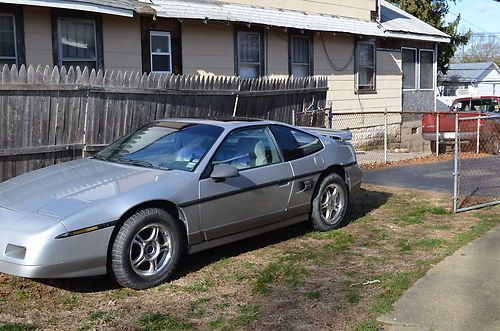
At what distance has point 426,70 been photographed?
20.0 metres

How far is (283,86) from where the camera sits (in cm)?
1252

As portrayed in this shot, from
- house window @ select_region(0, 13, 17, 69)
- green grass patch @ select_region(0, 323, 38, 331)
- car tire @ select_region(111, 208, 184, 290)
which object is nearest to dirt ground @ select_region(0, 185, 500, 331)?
green grass patch @ select_region(0, 323, 38, 331)

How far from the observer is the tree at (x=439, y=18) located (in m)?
26.1

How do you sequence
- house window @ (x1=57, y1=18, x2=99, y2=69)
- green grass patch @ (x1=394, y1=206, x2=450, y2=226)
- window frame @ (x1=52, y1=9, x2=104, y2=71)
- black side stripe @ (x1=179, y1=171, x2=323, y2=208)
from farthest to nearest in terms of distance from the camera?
1. house window @ (x1=57, y1=18, x2=99, y2=69)
2. window frame @ (x1=52, y1=9, x2=104, y2=71)
3. green grass patch @ (x1=394, y1=206, x2=450, y2=226)
4. black side stripe @ (x1=179, y1=171, x2=323, y2=208)

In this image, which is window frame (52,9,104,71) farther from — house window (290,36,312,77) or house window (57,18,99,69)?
house window (290,36,312,77)

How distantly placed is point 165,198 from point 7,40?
6235mm

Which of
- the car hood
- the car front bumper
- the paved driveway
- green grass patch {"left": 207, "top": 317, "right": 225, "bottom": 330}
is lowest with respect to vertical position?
green grass patch {"left": 207, "top": 317, "right": 225, "bottom": 330}

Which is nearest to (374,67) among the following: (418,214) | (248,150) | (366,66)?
(366,66)

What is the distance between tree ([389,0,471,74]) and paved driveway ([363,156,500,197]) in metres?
14.2

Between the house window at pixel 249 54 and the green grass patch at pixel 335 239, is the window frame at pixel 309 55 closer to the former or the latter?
the house window at pixel 249 54

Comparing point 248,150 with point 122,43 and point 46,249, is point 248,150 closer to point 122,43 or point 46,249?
point 46,249

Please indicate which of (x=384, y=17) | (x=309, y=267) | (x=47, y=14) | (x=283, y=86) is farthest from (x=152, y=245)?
(x=384, y=17)

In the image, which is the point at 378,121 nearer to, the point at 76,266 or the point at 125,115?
the point at 125,115

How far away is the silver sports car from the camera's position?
14.9 ft
